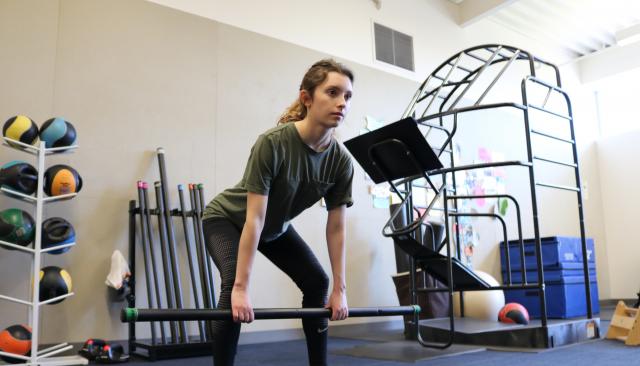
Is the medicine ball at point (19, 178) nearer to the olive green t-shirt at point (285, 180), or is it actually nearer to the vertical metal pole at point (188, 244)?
the vertical metal pole at point (188, 244)

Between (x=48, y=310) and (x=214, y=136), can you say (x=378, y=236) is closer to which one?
(x=214, y=136)

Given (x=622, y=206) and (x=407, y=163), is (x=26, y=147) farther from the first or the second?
(x=622, y=206)

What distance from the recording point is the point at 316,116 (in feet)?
5.63

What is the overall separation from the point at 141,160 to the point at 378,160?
5.36 feet

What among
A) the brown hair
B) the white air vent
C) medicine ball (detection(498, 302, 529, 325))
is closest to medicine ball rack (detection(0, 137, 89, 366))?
the brown hair

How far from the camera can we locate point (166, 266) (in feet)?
10.6

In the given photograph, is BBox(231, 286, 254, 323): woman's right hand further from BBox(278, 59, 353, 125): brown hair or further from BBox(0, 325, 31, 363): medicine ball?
BBox(0, 325, 31, 363): medicine ball

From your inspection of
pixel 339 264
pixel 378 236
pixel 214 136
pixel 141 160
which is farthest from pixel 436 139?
pixel 339 264

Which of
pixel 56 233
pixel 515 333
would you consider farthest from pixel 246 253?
pixel 515 333

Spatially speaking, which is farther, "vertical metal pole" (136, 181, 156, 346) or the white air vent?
the white air vent

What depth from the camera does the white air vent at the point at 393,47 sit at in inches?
205

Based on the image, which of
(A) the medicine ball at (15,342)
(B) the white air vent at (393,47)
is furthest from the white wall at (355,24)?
(A) the medicine ball at (15,342)

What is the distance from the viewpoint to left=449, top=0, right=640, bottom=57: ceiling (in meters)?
6.02

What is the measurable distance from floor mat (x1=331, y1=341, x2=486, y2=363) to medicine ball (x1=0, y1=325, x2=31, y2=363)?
5.61 ft
